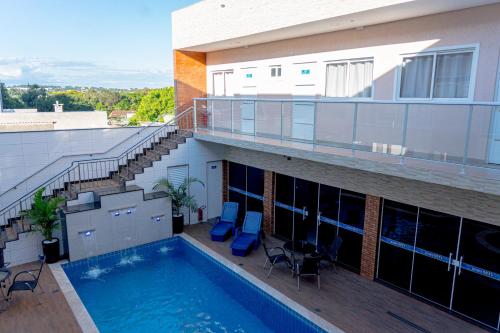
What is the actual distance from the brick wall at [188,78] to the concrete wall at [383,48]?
195 centimetres

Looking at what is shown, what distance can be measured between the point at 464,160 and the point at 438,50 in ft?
10.5

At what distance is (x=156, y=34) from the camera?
171ft

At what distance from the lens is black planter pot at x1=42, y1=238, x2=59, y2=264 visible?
1070 cm

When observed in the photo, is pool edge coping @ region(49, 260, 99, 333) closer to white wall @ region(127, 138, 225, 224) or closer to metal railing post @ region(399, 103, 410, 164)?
white wall @ region(127, 138, 225, 224)

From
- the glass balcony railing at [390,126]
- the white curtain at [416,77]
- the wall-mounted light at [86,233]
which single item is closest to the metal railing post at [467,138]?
the glass balcony railing at [390,126]

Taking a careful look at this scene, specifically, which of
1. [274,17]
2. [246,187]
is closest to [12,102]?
[246,187]

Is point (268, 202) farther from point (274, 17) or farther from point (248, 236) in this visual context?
point (274, 17)

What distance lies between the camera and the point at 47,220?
34.3ft

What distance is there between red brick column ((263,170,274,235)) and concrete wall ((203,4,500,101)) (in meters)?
3.07

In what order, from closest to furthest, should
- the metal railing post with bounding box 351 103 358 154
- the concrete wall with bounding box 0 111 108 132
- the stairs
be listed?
the metal railing post with bounding box 351 103 358 154 < the stairs < the concrete wall with bounding box 0 111 108 132

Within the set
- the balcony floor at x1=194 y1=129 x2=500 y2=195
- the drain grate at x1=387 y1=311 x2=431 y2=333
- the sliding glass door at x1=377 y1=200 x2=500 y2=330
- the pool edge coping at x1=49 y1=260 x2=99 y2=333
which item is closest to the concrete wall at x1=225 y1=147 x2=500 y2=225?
the sliding glass door at x1=377 y1=200 x2=500 y2=330

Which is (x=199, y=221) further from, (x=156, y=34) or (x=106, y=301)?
(x=156, y=34)

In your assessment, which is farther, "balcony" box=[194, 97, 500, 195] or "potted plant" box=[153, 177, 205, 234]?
"potted plant" box=[153, 177, 205, 234]

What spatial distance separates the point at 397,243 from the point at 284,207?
4250 mm
